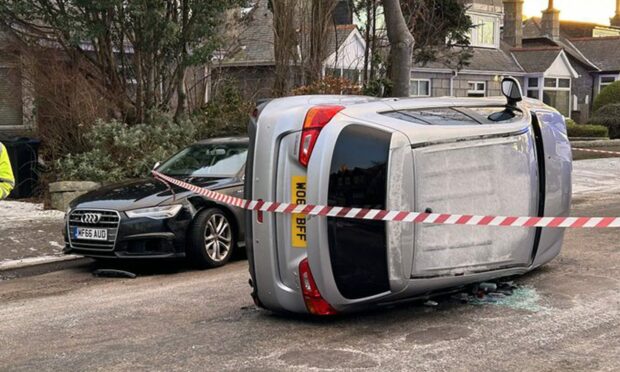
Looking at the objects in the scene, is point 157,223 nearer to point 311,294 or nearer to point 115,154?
point 311,294

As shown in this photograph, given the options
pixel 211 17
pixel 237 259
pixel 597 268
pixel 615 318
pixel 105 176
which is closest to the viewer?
pixel 615 318

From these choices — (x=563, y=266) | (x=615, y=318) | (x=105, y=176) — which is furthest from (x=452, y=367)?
(x=105, y=176)

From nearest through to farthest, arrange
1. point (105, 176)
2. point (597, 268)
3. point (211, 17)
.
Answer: point (597, 268) < point (105, 176) < point (211, 17)

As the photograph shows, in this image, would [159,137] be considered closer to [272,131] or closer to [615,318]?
[272,131]

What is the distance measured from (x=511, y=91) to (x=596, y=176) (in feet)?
41.9

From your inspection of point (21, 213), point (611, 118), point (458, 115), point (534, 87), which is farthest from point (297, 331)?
point (534, 87)

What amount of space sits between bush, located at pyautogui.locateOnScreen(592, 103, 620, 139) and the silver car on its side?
89.3 ft

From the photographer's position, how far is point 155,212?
25.9 ft

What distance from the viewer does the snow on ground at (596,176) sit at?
1562cm

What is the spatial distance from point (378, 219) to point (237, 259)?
378 cm

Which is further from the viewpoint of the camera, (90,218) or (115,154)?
(115,154)

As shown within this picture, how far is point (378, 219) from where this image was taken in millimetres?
5188

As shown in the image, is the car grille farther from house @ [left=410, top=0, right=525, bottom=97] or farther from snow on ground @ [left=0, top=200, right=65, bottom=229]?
house @ [left=410, top=0, right=525, bottom=97]

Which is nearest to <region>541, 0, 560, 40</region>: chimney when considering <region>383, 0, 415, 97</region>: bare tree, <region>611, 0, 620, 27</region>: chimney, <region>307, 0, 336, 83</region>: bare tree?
<region>611, 0, 620, 27</region>: chimney
